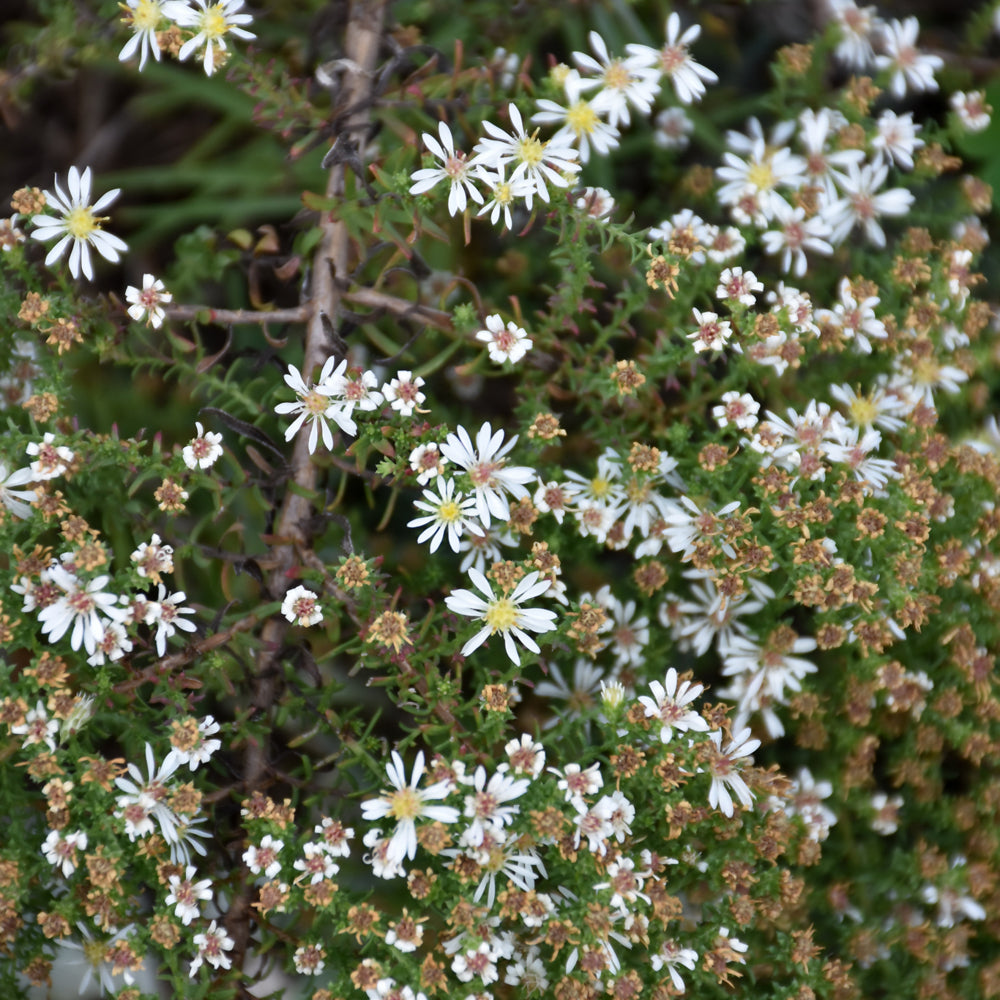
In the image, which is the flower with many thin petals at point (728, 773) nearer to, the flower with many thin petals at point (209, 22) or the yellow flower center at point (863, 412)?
the yellow flower center at point (863, 412)

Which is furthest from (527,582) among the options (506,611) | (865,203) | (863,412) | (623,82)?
(865,203)

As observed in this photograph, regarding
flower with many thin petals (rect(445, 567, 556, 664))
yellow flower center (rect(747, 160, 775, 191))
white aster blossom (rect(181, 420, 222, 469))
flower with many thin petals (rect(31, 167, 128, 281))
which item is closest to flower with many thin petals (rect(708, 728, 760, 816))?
flower with many thin petals (rect(445, 567, 556, 664))

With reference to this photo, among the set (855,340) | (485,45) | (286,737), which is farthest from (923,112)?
(286,737)

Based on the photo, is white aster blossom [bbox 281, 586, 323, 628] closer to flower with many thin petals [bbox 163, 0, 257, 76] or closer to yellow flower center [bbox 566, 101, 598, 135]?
flower with many thin petals [bbox 163, 0, 257, 76]

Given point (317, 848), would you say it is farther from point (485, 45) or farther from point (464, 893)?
point (485, 45)

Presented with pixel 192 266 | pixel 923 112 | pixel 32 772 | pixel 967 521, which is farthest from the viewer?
pixel 923 112
